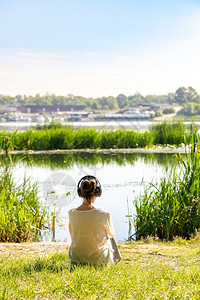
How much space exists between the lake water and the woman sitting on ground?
6.35ft

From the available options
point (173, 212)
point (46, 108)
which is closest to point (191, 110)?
point (46, 108)

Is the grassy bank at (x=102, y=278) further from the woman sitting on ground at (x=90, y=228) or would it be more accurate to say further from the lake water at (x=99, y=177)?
the lake water at (x=99, y=177)

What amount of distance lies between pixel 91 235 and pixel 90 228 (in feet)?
0.17

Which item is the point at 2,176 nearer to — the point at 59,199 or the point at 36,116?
the point at 59,199

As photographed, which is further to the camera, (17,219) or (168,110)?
(168,110)

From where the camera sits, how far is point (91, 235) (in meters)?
3.41

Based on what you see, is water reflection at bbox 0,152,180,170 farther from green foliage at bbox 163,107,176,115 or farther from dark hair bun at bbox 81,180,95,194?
green foliage at bbox 163,107,176,115

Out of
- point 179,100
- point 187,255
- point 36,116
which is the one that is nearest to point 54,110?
point 36,116

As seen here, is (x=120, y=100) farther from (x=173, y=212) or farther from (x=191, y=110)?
(x=173, y=212)

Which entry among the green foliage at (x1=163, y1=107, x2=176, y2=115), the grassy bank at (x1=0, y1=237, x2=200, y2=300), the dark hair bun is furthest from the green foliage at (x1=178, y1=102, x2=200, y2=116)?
the dark hair bun

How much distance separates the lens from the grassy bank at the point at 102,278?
2.89m

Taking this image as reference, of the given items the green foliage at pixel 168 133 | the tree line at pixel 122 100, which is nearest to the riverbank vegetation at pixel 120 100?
the tree line at pixel 122 100

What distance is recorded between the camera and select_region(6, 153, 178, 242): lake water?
21.5ft

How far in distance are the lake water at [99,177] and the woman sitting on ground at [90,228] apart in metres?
1.93
